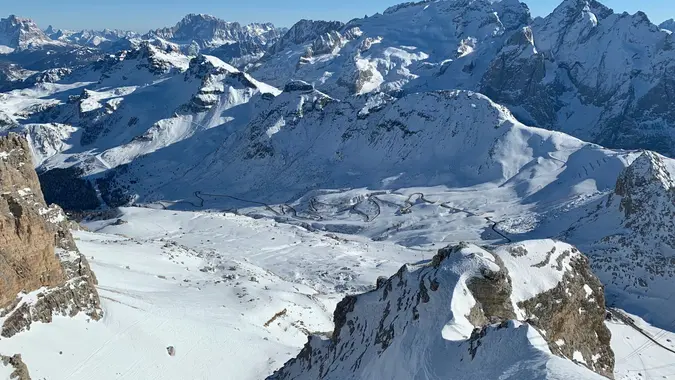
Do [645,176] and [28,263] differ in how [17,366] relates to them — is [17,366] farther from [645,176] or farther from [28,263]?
[645,176]

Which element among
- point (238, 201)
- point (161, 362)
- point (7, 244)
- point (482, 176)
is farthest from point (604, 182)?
point (7, 244)

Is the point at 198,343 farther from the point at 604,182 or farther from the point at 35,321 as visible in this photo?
the point at 604,182

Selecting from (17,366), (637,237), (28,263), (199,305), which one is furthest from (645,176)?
(17,366)

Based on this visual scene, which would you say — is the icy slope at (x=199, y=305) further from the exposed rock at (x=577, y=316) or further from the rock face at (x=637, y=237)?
the rock face at (x=637, y=237)

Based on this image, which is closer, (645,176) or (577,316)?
(577,316)

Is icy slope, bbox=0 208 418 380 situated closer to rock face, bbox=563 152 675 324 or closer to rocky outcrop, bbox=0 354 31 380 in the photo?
rocky outcrop, bbox=0 354 31 380

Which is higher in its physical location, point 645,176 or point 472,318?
point 472,318

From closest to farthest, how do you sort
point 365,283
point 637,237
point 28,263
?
A: point 28,263 → point 365,283 → point 637,237
